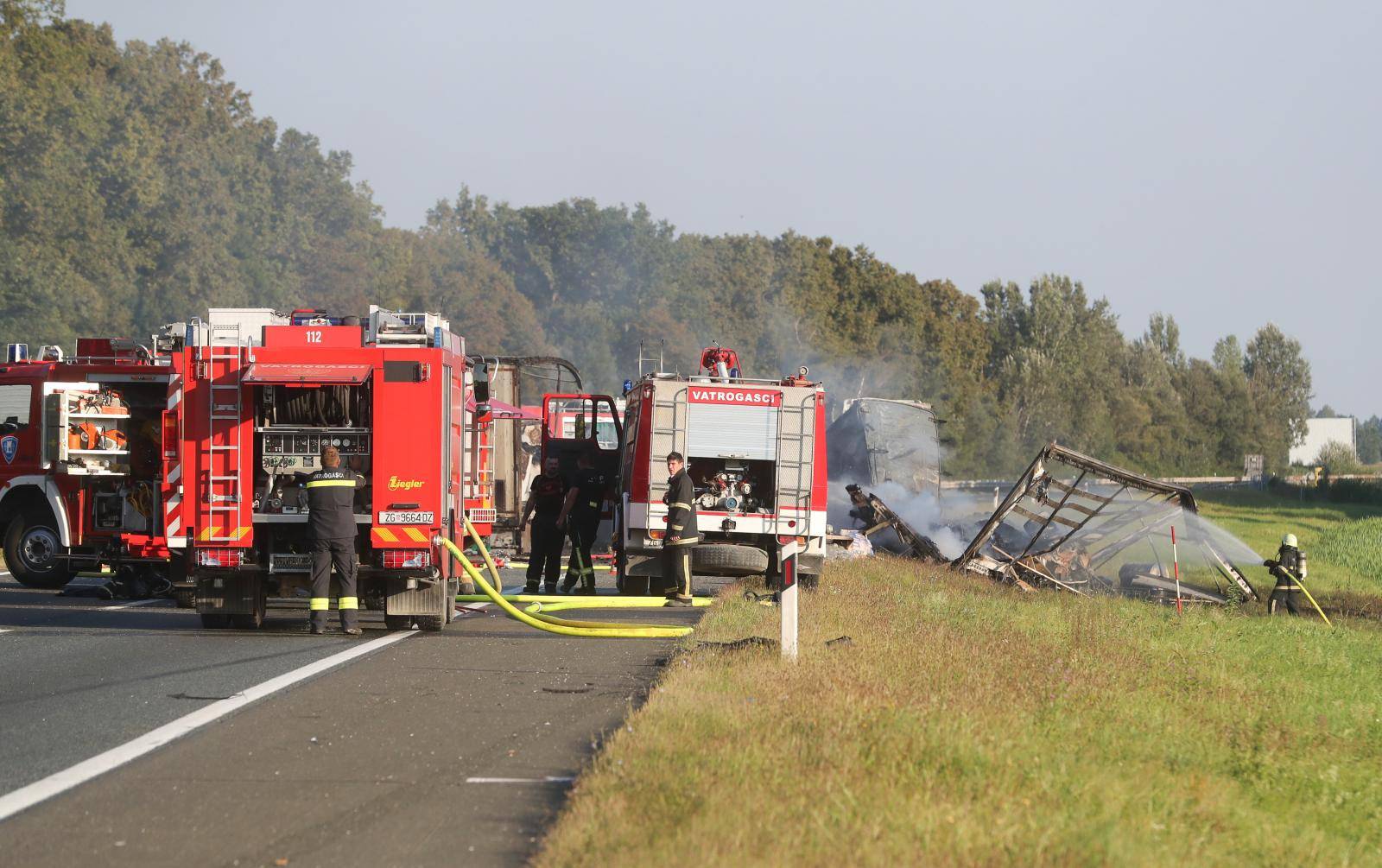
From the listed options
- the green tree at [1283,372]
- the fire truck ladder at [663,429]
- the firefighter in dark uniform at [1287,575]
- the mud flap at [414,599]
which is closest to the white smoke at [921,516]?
the firefighter in dark uniform at [1287,575]

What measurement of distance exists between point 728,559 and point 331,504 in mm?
5489

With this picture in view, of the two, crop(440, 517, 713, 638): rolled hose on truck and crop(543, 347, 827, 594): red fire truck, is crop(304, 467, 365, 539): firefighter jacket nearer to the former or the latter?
crop(440, 517, 713, 638): rolled hose on truck

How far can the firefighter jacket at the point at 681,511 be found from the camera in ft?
57.3

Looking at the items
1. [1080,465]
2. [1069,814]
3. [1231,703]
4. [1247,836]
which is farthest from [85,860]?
[1080,465]

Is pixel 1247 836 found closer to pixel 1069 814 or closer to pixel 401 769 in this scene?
pixel 1069 814

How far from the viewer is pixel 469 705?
34.0 ft

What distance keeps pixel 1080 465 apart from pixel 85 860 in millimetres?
19370

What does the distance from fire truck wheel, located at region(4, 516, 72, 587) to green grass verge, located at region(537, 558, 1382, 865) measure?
9.74 metres

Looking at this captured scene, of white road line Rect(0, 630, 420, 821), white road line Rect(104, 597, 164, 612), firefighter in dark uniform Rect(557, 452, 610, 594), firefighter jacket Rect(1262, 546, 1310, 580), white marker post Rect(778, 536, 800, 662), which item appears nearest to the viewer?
white road line Rect(0, 630, 420, 821)

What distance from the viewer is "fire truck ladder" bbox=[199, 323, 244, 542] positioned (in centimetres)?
1441

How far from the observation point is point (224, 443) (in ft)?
47.5

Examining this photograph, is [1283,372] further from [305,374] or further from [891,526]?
[305,374]

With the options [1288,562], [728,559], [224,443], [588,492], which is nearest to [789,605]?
[224,443]

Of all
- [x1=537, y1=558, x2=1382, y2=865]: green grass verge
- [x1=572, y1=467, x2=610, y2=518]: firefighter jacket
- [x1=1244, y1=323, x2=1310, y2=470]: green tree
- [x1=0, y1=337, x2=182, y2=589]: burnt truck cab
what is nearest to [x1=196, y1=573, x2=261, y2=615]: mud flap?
[x1=0, y1=337, x2=182, y2=589]: burnt truck cab
